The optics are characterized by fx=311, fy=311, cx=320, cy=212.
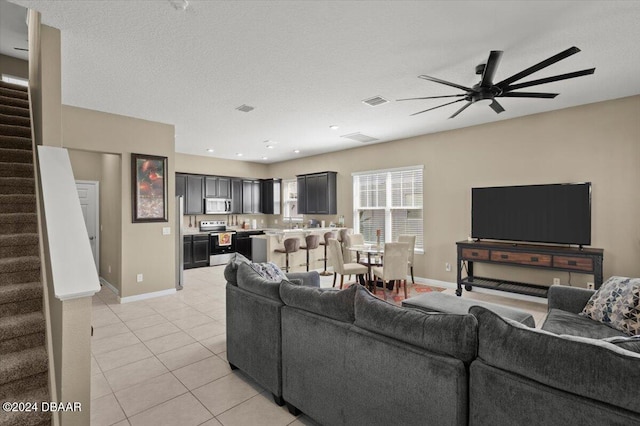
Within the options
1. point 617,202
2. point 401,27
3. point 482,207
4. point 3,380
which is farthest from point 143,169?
point 617,202

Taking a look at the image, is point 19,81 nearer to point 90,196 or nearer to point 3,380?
point 90,196

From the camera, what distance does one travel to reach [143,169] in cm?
505

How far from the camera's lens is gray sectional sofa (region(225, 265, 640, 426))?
1.16 metres

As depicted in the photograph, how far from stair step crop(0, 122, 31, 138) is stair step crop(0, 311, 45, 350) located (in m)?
2.51

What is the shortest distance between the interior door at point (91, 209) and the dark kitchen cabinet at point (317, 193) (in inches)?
180

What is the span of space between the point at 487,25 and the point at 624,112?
314 cm

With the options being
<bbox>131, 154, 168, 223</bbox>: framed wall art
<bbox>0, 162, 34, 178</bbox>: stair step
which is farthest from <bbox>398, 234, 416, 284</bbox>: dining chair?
<bbox>0, 162, 34, 178</bbox>: stair step

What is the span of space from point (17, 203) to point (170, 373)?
217cm

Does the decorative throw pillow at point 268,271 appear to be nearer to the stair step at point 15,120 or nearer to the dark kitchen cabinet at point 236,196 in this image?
the stair step at point 15,120

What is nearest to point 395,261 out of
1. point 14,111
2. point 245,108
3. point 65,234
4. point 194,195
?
point 245,108

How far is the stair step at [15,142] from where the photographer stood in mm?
3418

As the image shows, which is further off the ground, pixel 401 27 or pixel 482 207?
pixel 401 27

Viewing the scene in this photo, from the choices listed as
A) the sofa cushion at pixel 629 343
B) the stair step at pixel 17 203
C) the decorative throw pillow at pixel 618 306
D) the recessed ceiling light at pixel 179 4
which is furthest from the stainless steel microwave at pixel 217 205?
the sofa cushion at pixel 629 343

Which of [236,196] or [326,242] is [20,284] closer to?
[326,242]
